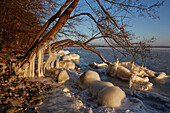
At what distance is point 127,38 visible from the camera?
4.02 meters

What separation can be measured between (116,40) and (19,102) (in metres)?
3.88

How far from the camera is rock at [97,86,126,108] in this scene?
2996mm

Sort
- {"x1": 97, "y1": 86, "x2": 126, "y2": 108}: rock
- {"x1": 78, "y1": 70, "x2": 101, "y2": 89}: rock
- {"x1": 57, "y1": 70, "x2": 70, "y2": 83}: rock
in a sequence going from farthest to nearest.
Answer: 1. {"x1": 57, "y1": 70, "x2": 70, "y2": 83}: rock
2. {"x1": 78, "y1": 70, "x2": 101, "y2": 89}: rock
3. {"x1": 97, "y1": 86, "x2": 126, "y2": 108}: rock

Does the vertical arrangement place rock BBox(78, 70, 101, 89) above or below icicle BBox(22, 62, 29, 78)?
below

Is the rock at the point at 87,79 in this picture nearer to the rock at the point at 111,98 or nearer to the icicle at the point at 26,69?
the rock at the point at 111,98

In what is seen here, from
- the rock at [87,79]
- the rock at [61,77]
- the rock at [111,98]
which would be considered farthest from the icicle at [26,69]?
the rock at [111,98]

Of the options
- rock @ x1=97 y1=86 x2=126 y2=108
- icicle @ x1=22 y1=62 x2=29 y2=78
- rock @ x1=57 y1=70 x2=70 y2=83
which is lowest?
rock @ x1=97 y1=86 x2=126 y2=108

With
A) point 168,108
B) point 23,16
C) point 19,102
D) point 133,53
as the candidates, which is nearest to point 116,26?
point 133,53

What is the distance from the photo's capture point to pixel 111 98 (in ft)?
9.96

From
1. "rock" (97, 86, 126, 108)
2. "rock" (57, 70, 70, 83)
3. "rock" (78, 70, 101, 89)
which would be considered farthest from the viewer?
"rock" (57, 70, 70, 83)

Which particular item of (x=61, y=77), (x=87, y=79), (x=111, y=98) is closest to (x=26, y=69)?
(x=61, y=77)

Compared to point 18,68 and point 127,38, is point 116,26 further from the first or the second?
point 18,68

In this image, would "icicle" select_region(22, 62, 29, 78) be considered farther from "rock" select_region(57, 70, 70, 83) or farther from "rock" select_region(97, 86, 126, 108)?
"rock" select_region(97, 86, 126, 108)

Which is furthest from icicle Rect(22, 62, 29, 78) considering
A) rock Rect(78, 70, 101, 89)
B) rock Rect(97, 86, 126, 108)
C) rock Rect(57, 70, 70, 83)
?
rock Rect(97, 86, 126, 108)
